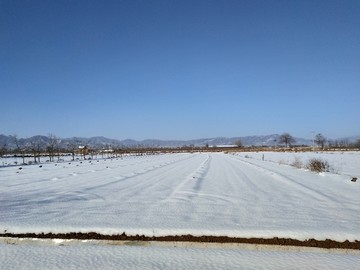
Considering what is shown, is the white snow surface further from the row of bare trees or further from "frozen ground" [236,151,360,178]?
the row of bare trees

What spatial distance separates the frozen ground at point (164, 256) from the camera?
4.75m

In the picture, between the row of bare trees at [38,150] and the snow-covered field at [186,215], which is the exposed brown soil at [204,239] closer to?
the snow-covered field at [186,215]

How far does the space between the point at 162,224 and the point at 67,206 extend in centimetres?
350

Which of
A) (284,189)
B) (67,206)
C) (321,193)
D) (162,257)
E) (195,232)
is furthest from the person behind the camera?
(284,189)

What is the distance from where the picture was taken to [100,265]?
15.7 feet

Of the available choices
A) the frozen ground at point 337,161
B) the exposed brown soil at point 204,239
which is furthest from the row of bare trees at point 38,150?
the exposed brown soil at point 204,239

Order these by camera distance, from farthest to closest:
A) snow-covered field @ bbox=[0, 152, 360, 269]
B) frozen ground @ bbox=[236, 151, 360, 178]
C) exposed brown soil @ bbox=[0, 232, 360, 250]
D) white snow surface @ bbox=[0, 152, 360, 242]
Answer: frozen ground @ bbox=[236, 151, 360, 178], white snow surface @ bbox=[0, 152, 360, 242], exposed brown soil @ bbox=[0, 232, 360, 250], snow-covered field @ bbox=[0, 152, 360, 269]

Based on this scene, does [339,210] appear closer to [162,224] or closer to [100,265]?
Answer: [162,224]

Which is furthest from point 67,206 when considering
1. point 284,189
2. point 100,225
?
point 284,189

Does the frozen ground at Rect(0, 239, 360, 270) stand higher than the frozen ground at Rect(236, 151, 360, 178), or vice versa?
the frozen ground at Rect(0, 239, 360, 270)

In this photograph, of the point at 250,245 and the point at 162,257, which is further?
the point at 250,245

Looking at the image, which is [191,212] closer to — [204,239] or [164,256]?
[204,239]

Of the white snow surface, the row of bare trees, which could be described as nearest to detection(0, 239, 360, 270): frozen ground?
the white snow surface

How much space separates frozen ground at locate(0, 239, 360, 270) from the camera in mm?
4750
